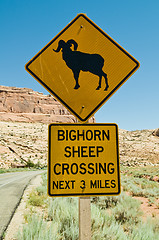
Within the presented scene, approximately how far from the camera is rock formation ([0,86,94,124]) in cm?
10462

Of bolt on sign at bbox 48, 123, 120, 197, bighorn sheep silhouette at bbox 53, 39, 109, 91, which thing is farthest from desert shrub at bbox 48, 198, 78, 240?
bighorn sheep silhouette at bbox 53, 39, 109, 91

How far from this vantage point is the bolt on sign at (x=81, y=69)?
6.69 ft

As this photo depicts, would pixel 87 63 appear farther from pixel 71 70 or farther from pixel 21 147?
pixel 21 147

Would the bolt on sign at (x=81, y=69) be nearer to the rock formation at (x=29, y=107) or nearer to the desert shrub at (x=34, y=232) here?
the desert shrub at (x=34, y=232)

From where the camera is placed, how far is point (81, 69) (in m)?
2.07

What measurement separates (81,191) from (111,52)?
142cm

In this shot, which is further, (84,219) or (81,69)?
(81,69)

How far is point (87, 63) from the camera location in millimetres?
2068

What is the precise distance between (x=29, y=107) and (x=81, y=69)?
115 metres

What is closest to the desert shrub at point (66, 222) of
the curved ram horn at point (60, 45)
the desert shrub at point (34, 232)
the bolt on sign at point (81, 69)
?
the desert shrub at point (34, 232)

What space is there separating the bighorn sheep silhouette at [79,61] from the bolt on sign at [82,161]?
0.48 meters

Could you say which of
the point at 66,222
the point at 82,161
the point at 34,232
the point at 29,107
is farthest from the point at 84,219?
the point at 29,107

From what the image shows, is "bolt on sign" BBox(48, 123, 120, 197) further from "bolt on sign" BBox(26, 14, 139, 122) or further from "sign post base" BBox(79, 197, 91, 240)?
"bolt on sign" BBox(26, 14, 139, 122)

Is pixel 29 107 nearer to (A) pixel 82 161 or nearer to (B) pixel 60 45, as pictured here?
(B) pixel 60 45
